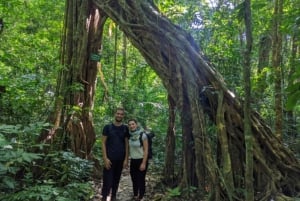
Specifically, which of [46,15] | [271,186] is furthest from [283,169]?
[46,15]

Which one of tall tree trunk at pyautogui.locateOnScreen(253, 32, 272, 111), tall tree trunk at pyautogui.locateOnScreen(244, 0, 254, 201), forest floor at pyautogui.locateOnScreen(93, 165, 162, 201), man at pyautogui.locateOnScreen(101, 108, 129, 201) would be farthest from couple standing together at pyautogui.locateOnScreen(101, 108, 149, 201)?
tall tree trunk at pyautogui.locateOnScreen(253, 32, 272, 111)

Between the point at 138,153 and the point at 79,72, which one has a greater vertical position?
the point at 79,72

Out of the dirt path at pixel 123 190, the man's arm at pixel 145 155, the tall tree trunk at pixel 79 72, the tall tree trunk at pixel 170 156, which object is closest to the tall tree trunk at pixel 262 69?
the tall tree trunk at pixel 170 156

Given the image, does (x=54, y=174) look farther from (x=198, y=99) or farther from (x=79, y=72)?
(x=198, y=99)

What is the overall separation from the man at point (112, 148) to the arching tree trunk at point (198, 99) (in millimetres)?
871

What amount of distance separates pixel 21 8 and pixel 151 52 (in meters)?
5.63

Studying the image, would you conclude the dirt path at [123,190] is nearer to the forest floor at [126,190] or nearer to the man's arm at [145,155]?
the forest floor at [126,190]

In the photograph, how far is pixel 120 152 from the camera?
15.2 ft

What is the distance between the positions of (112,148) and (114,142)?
0.08m

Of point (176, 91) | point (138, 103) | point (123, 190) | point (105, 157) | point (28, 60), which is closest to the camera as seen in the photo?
point (105, 157)

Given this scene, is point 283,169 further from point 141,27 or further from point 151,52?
point 141,27

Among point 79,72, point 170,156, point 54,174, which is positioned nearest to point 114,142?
point 54,174

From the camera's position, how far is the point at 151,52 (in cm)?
538

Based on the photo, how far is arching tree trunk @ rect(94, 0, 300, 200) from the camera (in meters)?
4.37
